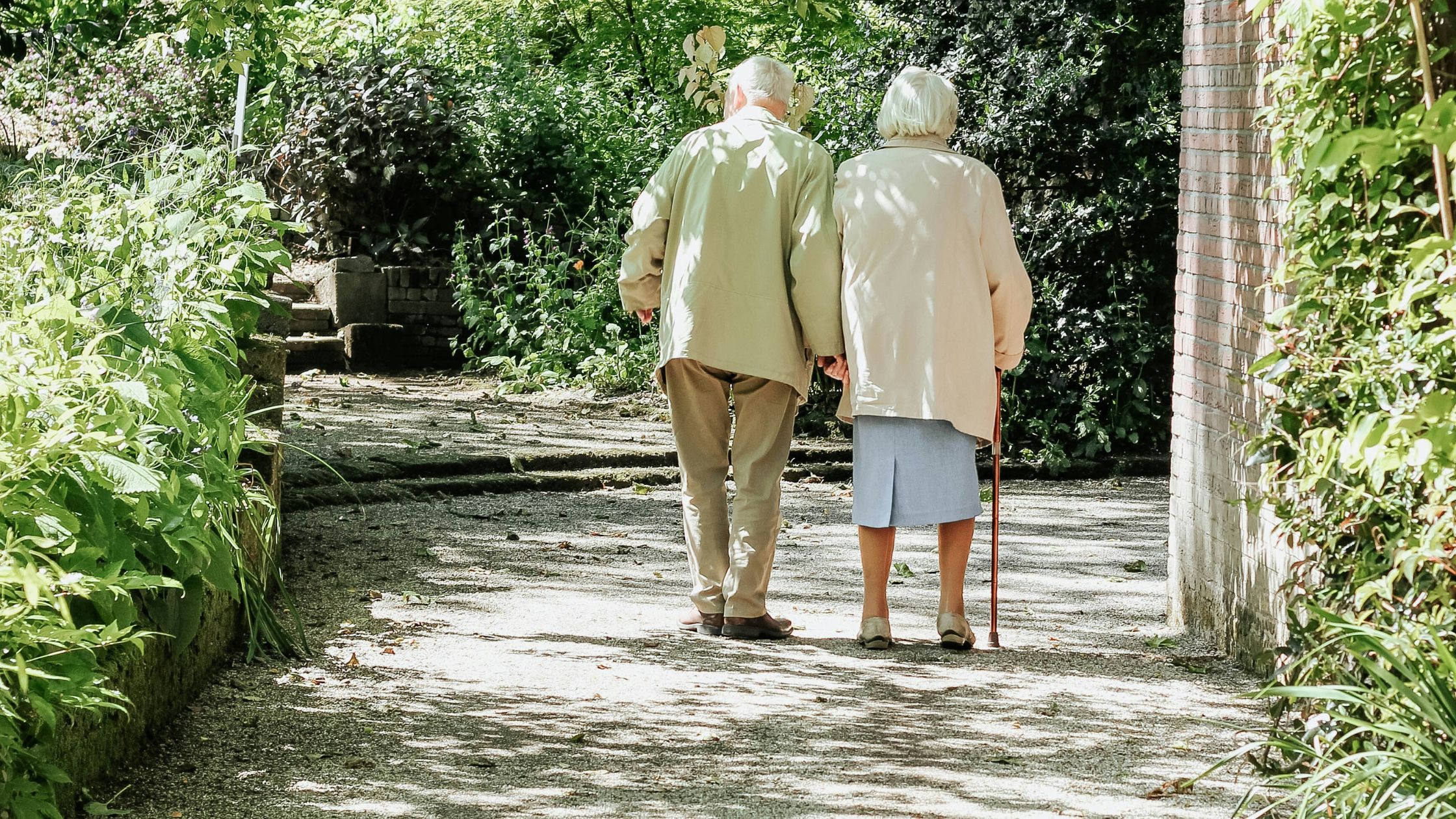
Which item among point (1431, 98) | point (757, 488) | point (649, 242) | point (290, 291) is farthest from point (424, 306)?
point (1431, 98)

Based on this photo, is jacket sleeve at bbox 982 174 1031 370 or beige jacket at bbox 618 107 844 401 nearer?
jacket sleeve at bbox 982 174 1031 370

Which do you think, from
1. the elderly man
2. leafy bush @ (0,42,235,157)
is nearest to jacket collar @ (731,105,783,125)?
the elderly man

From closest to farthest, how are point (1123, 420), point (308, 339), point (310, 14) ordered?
point (1123, 420), point (308, 339), point (310, 14)

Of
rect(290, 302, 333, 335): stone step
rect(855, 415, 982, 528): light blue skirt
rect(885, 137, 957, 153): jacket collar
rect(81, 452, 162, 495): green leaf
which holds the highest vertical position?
rect(885, 137, 957, 153): jacket collar

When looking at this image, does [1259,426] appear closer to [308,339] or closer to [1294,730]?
[1294,730]

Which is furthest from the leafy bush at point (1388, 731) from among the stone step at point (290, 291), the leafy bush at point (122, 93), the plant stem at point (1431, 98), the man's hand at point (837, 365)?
the leafy bush at point (122, 93)

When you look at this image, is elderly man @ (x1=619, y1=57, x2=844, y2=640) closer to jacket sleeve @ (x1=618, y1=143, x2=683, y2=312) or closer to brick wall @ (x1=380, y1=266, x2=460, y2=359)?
jacket sleeve @ (x1=618, y1=143, x2=683, y2=312)

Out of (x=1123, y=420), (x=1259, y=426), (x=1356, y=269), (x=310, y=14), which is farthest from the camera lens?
(x=310, y=14)

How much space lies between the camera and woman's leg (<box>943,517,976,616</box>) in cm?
504

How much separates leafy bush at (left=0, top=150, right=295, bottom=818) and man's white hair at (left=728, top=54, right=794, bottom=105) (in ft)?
5.43

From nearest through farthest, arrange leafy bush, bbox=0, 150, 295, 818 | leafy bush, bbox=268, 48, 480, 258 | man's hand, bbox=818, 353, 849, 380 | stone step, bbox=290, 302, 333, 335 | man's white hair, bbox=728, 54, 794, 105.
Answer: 1. leafy bush, bbox=0, 150, 295, 818
2. man's hand, bbox=818, 353, 849, 380
3. man's white hair, bbox=728, 54, 794, 105
4. stone step, bbox=290, 302, 333, 335
5. leafy bush, bbox=268, 48, 480, 258

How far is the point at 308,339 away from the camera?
1158 cm

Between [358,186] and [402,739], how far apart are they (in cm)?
899

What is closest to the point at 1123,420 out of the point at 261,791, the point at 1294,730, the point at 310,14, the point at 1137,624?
the point at 1137,624
